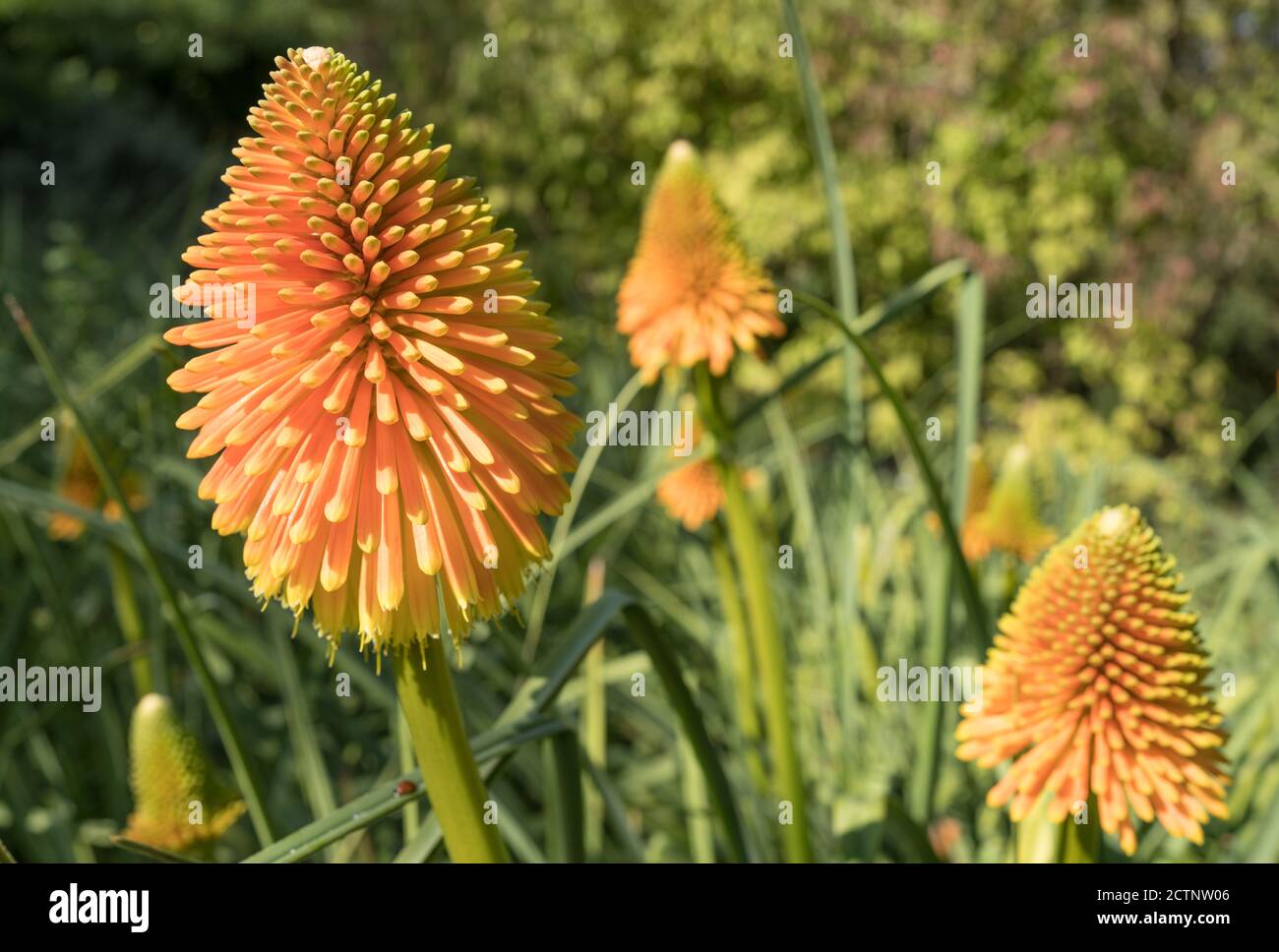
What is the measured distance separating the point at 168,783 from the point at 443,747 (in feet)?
3.24

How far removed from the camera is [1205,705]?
3.98ft

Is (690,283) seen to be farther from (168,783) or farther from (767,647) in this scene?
(168,783)

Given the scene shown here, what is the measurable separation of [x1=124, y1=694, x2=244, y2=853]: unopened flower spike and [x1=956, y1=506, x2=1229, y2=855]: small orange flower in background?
1194 mm

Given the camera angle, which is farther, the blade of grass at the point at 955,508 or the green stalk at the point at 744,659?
the green stalk at the point at 744,659

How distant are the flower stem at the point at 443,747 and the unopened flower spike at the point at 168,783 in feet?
3.04

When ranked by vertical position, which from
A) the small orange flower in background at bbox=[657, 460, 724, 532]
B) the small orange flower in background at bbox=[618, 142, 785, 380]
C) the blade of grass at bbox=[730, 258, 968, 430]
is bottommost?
the small orange flower in background at bbox=[657, 460, 724, 532]

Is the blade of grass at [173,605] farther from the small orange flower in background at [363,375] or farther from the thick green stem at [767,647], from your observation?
the thick green stem at [767,647]

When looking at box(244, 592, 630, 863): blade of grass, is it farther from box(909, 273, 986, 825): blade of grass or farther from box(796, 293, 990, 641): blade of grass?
box(909, 273, 986, 825): blade of grass

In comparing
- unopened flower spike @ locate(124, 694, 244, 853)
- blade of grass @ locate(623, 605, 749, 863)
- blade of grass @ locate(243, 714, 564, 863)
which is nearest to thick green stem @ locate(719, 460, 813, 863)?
blade of grass @ locate(623, 605, 749, 863)

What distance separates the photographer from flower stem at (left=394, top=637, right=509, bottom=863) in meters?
0.95

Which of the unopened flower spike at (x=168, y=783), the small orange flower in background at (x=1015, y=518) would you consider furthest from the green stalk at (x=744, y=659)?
the unopened flower spike at (x=168, y=783)

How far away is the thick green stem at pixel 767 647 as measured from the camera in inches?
67.1
